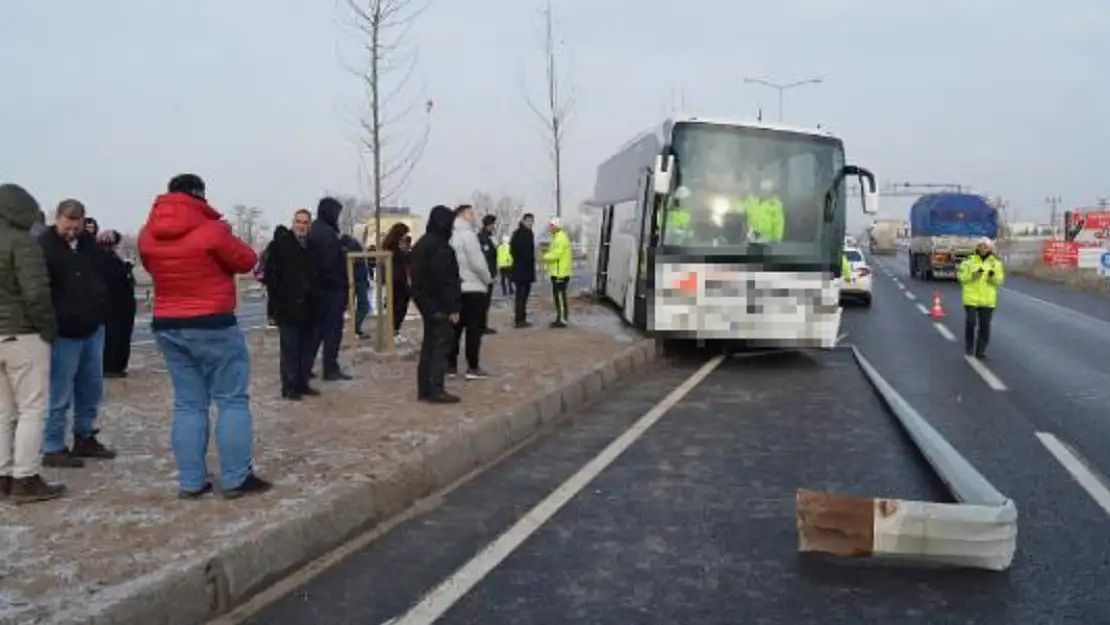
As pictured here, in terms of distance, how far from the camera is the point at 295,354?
9.89m

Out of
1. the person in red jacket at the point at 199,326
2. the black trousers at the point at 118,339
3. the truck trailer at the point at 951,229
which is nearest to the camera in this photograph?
the person in red jacket at the point at 199,326

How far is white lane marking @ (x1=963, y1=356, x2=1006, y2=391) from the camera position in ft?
39.4

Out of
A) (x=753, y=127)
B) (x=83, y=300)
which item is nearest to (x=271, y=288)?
(x=83, y=300)

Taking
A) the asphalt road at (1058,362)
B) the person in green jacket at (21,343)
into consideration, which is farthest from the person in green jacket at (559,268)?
the person in green jacket at (21,343)

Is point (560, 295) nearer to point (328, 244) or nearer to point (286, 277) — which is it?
point (328, 244)

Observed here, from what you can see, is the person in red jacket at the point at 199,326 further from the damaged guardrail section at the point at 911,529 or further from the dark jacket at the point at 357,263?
the dark jacket at the point at 357,263

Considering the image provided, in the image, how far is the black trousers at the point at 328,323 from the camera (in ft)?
33.9

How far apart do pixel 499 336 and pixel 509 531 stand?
10.4 metres

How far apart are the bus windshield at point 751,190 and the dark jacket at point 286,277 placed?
230 inches

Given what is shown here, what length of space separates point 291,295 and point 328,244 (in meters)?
1.09

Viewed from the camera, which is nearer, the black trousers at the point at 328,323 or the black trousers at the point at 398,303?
Result: the black trousers at the point at 328,323

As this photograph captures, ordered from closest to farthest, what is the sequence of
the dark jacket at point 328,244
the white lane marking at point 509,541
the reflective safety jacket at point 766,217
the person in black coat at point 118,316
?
1. the white lane marking at point 509,541
2. the dark jacket at point 328,244
3. the person in black coat at point 118,316
4. the reflective safety jacket at point 766,217

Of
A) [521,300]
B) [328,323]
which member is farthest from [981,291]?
[328,323]

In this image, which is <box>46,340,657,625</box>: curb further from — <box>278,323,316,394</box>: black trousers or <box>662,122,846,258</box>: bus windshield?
<box>662,122,846,258</box>: bus windshield
